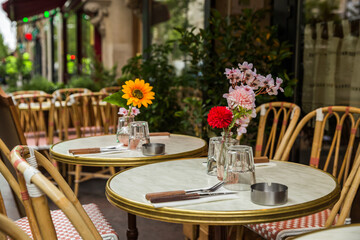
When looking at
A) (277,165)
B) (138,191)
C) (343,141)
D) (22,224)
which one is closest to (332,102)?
(343,141)

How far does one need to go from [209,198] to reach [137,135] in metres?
0.85

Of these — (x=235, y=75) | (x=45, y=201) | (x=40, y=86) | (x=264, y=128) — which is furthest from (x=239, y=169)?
(x=40, y=86)

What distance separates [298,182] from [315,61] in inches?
70.4

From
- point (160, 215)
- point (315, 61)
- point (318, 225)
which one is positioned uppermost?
point (315, 61)

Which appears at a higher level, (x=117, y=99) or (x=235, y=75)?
(x=235, y=75)

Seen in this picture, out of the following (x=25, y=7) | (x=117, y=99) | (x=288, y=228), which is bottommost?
(x=288, y=228)

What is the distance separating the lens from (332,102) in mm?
2926

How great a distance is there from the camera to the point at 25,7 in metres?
8.28

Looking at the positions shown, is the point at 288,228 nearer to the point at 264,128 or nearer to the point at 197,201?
the point at 197,201

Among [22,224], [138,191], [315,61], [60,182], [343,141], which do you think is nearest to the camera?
[60,182]

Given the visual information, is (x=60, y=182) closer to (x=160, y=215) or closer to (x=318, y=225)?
(x=160, y=215)

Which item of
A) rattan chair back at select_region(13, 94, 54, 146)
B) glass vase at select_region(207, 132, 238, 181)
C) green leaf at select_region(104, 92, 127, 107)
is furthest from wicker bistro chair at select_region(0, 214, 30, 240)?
rattan chair back at select_region(13, 94, 54, 146)

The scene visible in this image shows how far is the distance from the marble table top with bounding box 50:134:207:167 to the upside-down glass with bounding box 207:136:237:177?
1.29 feet

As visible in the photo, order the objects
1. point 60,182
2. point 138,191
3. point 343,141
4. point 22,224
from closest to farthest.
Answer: point 60,182 → point 138,191 → point 22,224 → point 343,141
